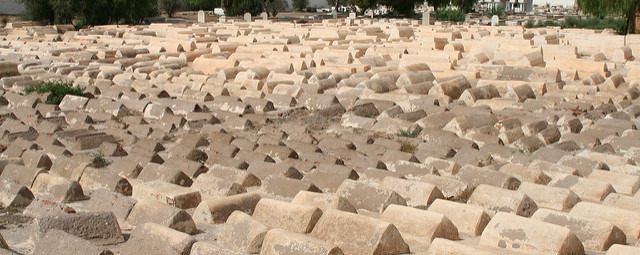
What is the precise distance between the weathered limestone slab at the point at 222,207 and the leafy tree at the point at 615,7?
21595 millimetres

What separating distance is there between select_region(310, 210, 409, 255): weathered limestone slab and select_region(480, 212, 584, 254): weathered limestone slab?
0.57 m

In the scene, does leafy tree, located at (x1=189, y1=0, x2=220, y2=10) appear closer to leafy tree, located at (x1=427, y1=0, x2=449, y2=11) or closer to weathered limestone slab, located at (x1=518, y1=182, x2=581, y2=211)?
leafy tree, located at (x1=427, y1=0, x2=449, y2=11)

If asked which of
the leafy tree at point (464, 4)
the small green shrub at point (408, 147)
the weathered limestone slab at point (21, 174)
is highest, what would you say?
the leafy tree at point (464, 4)

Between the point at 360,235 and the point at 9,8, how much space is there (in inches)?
1709

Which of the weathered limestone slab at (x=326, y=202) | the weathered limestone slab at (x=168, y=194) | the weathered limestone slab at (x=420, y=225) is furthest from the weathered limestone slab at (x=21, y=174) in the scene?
the weathered limestone slab at (x=420, y=225)

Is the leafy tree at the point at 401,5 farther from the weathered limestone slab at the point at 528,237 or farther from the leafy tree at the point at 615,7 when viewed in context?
the weathered limestone slab at the point at 528,237

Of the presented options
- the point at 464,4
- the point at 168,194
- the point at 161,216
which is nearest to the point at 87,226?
the point at 161,216

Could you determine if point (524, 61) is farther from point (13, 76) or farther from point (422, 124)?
point (13, 76)

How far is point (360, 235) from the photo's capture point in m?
4.36

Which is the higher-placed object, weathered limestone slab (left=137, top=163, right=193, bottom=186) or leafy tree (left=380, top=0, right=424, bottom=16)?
leafy tree (left=380, top=0, right=424, bottom=16)

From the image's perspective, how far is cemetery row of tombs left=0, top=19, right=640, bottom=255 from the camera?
4.54 m

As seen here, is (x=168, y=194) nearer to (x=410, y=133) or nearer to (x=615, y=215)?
(x=615, y=215)

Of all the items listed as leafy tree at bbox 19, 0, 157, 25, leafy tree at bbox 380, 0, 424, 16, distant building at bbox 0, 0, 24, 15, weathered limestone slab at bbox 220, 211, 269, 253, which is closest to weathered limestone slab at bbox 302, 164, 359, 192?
weathered limestone slab at bbox 220, 211, 269, 253

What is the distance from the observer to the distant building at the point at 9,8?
138 ft
